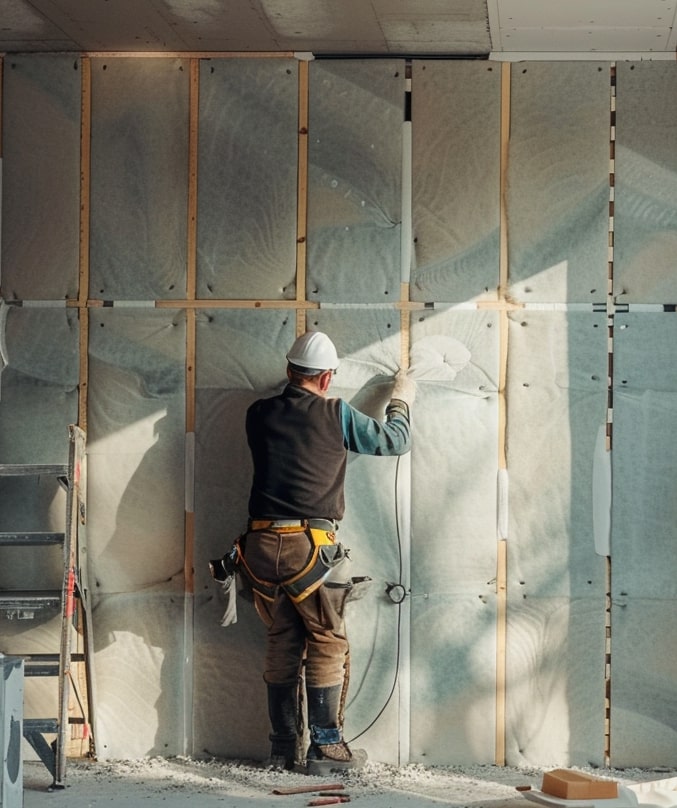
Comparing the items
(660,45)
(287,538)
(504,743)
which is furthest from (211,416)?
(660,45)

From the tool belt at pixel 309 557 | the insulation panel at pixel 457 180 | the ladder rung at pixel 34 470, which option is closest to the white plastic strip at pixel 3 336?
the ladder rung at pixel 34 470

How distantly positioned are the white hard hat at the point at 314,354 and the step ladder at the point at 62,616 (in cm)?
99

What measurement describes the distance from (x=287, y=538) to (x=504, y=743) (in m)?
1.35

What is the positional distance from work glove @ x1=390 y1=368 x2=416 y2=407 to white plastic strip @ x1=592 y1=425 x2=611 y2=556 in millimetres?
851

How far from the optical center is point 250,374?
5582 millimetres

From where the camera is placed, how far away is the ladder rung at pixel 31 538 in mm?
5230

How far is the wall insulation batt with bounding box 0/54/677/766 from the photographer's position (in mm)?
5477

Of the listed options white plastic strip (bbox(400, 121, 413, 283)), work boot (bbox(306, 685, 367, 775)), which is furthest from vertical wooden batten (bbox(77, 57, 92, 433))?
work boot (bbox(306, 685, 367, 775))

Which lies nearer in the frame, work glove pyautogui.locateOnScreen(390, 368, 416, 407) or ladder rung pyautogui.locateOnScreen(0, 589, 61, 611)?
ladder rung pyautogui.locateOnScreen(0, 589, 61, 611)

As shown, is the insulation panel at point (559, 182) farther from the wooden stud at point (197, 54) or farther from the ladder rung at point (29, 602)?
the ladder rung at point (29, 602)

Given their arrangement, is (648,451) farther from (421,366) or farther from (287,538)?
(287,538)

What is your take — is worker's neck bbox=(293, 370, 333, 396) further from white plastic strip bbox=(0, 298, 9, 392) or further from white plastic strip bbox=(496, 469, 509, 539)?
white plastic strip bbox=(0, 298, 9, 392)

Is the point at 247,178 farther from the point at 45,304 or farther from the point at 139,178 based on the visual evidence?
the point at 45,304

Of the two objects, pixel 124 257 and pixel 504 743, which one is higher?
pixel 124 257
